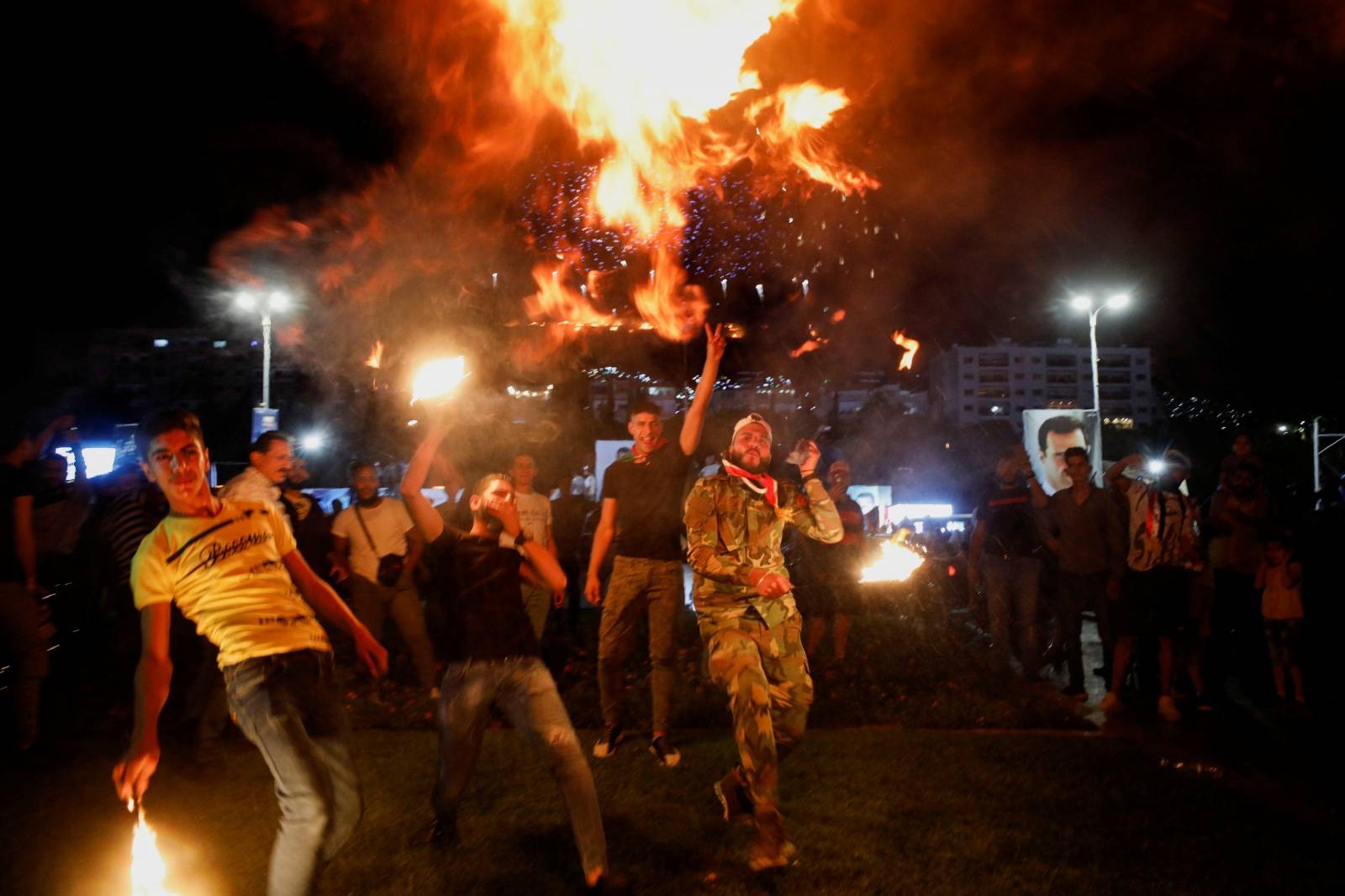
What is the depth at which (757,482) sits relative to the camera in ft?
16.9

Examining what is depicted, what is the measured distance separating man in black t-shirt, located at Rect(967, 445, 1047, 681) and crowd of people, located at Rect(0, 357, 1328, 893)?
3 cm

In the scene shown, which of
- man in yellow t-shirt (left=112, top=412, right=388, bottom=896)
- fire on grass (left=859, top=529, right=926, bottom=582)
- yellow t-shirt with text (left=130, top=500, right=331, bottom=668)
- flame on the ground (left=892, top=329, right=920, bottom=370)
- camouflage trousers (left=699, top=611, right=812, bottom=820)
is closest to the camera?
man in yellow t-shirt (left=112, top=412, right=388, bottom=896)

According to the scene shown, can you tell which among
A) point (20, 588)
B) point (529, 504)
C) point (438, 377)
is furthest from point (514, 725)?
point (20, 588)

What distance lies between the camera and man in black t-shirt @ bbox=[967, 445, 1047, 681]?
8.94m

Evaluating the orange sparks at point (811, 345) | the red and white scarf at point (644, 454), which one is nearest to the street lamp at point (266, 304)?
the orange sparks at point (811, 345)

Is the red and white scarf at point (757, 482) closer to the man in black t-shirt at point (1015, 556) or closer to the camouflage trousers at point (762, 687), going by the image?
the camouflage trousers at point (762, 687)

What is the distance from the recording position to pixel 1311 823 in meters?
5.15

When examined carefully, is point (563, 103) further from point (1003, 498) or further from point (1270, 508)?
point (1270, 508)

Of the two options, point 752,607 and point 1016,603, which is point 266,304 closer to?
point 1016,603

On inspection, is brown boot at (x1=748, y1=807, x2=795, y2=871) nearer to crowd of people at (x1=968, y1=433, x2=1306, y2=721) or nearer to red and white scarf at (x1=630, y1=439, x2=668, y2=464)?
red and white scarf at (x1=630, y1=439, x2=668, y2=464)

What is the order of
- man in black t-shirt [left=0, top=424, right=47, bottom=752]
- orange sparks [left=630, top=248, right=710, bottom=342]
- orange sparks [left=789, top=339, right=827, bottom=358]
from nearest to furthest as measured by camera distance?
man in black t-shirt [left=0, top=424, right=47, bottom=752] < orange sparks [left=630, top=248, right=710, bottom=342] < orange sparks [left=789, top=339, right=827, bottom=358]

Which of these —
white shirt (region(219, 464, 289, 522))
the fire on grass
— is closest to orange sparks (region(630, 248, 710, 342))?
the fire on grass

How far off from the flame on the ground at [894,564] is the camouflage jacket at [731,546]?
6.96m

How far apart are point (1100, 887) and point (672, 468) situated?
11.2 feet
